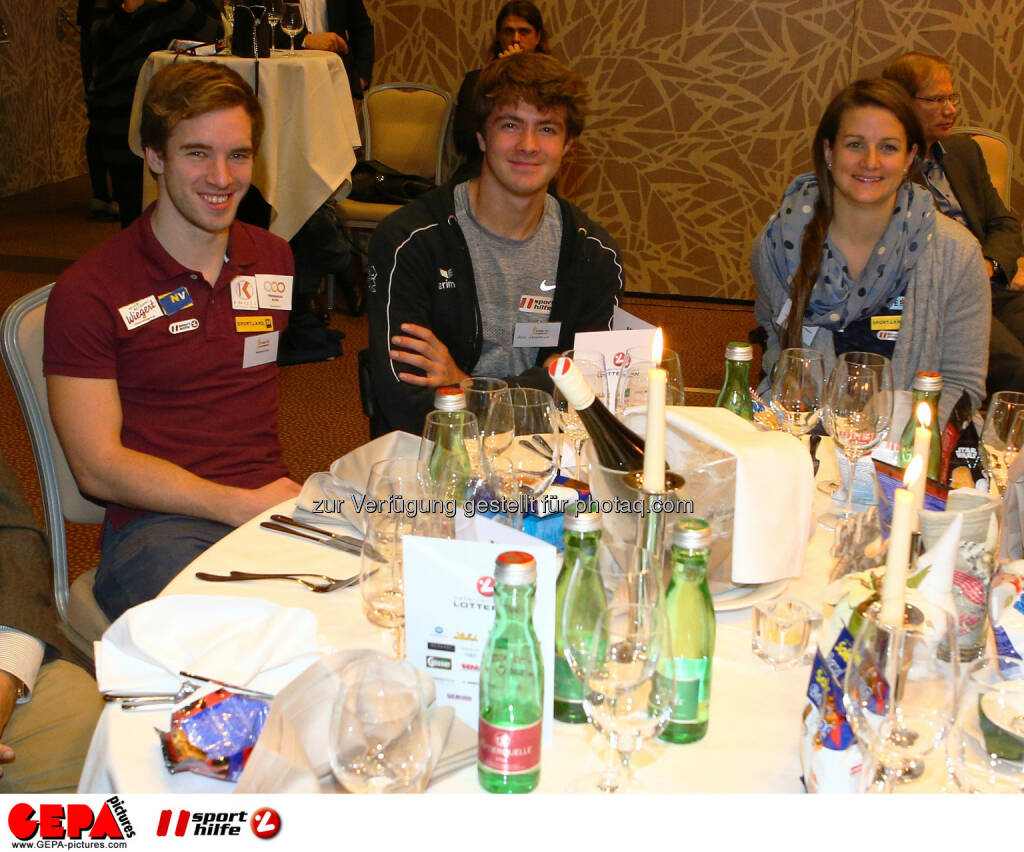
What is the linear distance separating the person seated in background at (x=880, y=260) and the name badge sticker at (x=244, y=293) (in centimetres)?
148

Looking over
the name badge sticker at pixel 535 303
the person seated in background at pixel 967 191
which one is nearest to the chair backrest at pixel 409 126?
the person seated in background at pixel 967 191

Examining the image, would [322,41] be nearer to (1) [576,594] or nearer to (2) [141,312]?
(2) [141,312]

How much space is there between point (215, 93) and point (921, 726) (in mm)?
1935

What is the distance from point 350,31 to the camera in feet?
19.0

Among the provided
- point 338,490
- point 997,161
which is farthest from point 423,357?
point 997,161

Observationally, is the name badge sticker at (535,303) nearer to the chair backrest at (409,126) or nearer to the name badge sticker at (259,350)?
the name badge sticker at (259,350)

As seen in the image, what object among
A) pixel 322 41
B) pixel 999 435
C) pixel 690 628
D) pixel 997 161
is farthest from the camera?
pixel 322 41

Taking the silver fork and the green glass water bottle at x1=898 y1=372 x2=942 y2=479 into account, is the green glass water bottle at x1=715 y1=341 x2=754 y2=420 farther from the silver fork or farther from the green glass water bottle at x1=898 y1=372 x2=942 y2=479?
the silver fork

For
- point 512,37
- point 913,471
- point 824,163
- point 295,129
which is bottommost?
point 913,471

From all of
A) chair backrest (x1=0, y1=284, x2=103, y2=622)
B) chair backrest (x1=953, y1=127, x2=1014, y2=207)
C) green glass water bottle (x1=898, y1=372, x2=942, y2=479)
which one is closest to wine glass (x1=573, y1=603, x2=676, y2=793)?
green glass water bottle (x1=898, y1=372, x2=942, y2=479)

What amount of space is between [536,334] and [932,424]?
47.7 inches

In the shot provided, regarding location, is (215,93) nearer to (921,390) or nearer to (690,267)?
(921,390)

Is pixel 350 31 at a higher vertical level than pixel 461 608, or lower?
higher

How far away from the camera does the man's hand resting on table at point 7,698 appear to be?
153 centimetres
